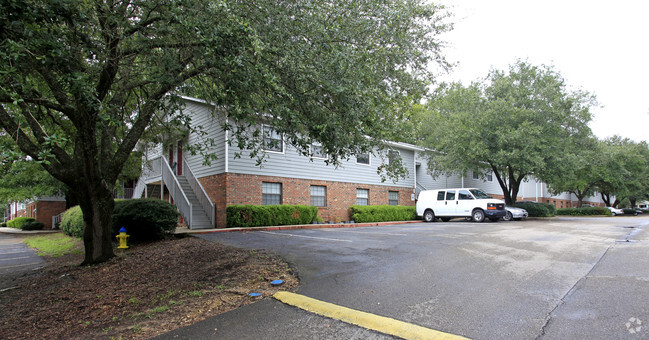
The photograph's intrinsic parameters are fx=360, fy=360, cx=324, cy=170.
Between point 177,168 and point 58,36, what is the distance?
554 inches

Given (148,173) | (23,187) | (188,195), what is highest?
(148,173)

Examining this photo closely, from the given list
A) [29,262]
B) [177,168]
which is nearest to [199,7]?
[29,262]

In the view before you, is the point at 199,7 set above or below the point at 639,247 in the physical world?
above

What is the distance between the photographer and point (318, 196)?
18438 mm

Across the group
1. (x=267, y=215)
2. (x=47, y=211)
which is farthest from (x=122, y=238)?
(x=47, y=211)

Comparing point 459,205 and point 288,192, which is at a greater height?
point 288,192

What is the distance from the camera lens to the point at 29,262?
9.95 meters

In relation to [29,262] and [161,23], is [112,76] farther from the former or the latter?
[29,262]

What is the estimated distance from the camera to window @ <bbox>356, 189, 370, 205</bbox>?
20406 mm

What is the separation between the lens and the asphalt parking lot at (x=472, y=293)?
365 cm

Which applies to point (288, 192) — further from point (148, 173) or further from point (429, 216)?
point (429, 216)

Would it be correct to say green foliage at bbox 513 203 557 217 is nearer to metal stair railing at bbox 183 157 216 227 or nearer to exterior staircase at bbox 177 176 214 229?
metal stair railing at bbox 183 157 216 227

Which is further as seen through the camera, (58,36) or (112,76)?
(112,76)

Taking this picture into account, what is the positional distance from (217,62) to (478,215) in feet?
54.7
